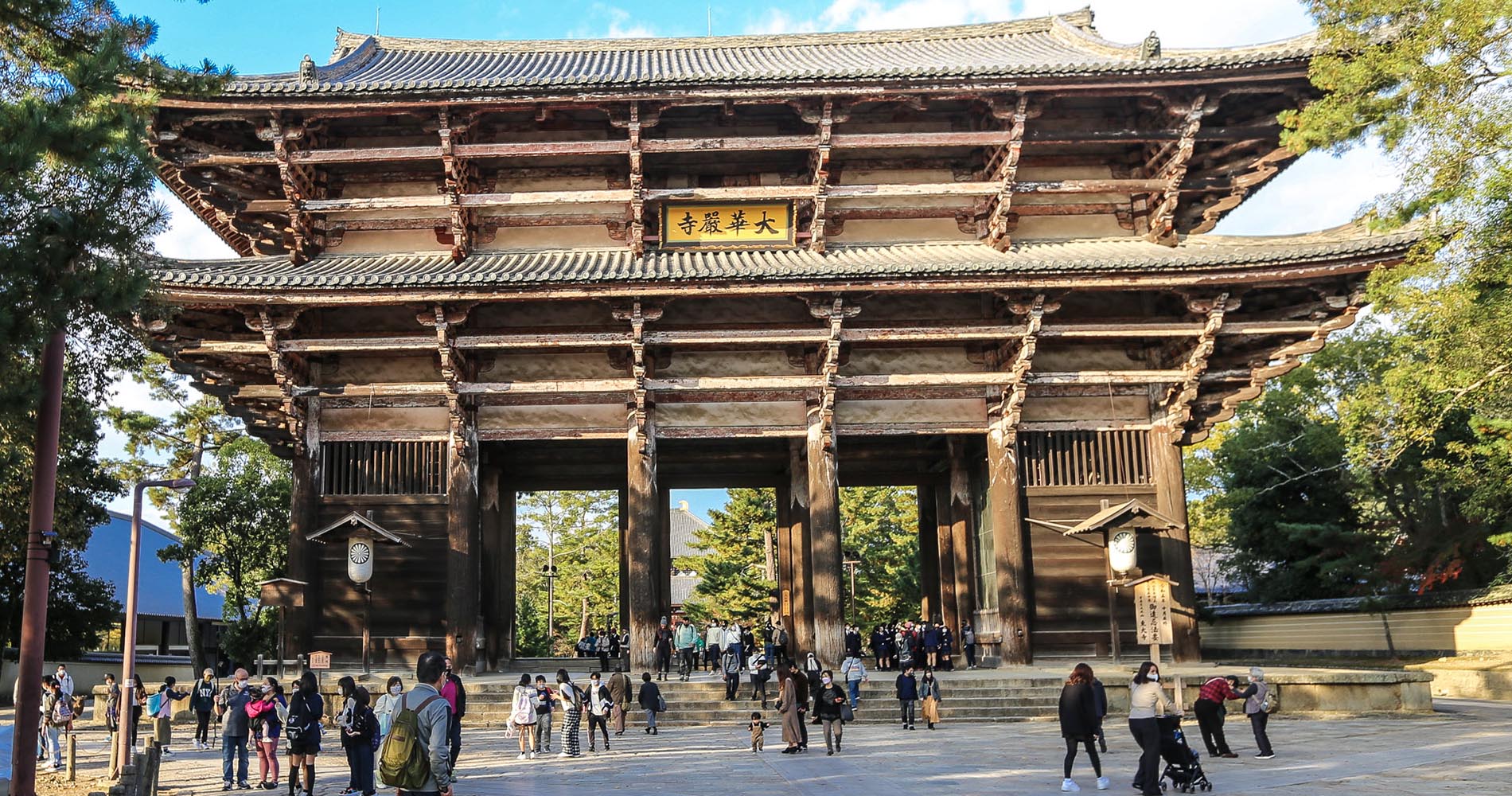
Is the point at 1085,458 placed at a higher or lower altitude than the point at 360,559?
higher

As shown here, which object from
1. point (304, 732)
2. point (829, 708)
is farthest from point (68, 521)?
point (829, 708)

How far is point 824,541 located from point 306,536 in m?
9.35

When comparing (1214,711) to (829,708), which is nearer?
(1214,711)

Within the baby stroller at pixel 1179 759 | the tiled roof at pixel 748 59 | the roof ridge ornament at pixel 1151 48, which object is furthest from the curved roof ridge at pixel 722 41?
the baby stroller at pixel 1179 759

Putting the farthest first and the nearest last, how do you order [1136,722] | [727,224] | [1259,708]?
[727,224] → [1259,708] → [1136,722]

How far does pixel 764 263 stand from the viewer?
814 inches

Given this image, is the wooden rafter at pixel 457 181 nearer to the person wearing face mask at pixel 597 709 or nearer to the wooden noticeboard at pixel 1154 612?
the person wearing face mask at pixel 597 709

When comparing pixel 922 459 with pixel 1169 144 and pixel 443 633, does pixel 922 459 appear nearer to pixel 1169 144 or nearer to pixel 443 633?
pixel 1169 144

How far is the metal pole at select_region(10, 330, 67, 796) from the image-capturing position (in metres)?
9.87

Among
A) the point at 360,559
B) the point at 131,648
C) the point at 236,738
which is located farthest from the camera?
the point at 360,559

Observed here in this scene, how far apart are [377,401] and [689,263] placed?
6458 millimetres

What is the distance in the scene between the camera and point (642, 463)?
2119 cm

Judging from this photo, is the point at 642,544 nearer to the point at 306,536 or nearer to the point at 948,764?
the point at 306,536

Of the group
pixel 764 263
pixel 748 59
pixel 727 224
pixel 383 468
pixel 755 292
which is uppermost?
pixel 748 59
